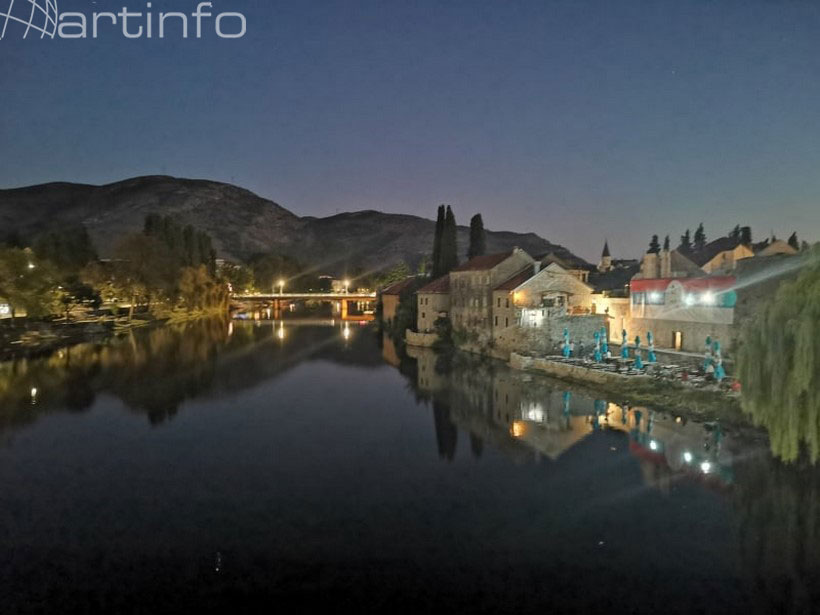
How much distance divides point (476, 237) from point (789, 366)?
49940mm

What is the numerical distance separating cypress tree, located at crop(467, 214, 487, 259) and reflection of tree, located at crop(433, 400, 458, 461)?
35959mm

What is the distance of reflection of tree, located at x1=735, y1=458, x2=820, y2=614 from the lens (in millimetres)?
12586

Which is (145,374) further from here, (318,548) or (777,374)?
(777,374)

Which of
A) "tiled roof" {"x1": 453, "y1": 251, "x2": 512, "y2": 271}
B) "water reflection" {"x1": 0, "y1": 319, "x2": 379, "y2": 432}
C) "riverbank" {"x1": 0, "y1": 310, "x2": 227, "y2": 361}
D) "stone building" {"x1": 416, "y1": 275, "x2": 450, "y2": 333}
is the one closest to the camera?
"water reflection" {"x1": 0, "y1": 319, "x2": 379, "y2": 432}

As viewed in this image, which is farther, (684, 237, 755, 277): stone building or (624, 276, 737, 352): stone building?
(684, 237, 755, 277): stone building

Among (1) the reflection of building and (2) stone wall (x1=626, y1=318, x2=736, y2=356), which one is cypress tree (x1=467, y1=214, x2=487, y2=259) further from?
(1) the reflection of building

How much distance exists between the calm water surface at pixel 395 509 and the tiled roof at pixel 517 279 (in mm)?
12286

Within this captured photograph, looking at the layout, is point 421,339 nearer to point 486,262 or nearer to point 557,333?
point 486,262

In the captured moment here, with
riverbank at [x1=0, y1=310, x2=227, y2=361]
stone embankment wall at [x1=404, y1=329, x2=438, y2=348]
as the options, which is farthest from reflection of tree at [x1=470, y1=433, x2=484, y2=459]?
riverbank at [x1=0, y1=310, x2=227, y2=361]

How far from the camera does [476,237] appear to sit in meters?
65.8

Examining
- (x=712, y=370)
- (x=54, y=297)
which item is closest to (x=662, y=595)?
(x=712, y=370)

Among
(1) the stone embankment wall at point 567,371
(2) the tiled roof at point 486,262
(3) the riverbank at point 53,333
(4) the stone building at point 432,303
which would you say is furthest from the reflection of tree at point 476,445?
(3) the riverbank at point 53,333

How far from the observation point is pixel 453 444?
79.5 ft

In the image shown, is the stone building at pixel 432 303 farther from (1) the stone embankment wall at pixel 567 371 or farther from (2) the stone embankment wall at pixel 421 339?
(1) the stone embankment wall at pixel 567 371
